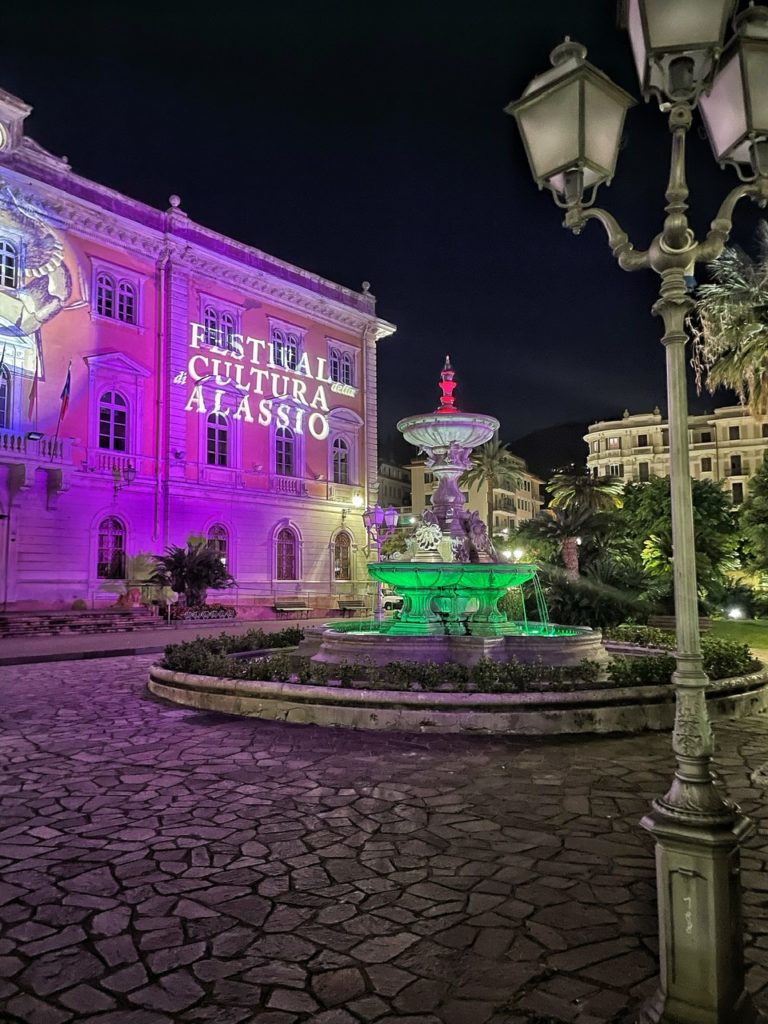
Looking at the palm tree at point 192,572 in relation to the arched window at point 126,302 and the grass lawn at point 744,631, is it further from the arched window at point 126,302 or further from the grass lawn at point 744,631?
the grass lawn at point 744,631

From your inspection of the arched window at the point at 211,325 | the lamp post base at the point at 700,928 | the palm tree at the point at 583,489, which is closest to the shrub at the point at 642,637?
the lamp post base at the point at 700,928

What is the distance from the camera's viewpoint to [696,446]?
80.5 metres

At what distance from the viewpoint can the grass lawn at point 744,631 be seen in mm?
18734

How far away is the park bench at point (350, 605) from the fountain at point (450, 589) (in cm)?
1825

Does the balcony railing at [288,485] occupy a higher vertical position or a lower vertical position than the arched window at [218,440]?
lower

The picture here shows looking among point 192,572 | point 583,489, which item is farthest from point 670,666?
point 583,489

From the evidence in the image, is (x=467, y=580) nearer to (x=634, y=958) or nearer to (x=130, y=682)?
(x=130, y=682)

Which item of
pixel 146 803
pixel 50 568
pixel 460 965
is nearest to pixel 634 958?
pixel 460 965

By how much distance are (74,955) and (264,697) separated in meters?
5.55

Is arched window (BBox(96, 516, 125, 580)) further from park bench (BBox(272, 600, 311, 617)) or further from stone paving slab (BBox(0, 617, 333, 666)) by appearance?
park bench (BBox(272, 600, 311, 617))

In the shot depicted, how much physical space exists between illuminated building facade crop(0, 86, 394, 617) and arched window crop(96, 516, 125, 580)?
53mm

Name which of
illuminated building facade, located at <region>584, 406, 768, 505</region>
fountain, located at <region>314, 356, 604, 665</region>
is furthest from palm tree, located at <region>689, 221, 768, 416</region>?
illuminated building facade, located at <region>584, 406, 768, 505</region>

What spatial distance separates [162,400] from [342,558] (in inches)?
469

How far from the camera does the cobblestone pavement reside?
2922 mm
